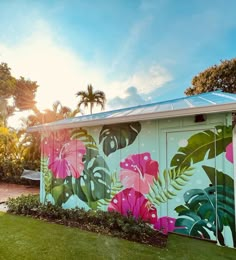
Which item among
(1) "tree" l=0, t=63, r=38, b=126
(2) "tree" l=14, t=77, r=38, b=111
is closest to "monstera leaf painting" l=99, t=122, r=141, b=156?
(1) "tree" l=0, t=63, r=38, b=126

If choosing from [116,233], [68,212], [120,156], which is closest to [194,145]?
[120,156]

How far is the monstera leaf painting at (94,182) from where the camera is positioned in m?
5.37

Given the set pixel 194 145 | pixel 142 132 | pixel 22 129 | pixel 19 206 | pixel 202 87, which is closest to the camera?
pixel 194 145

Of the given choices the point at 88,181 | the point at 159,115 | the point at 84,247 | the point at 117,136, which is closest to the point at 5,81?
the point at 88,181

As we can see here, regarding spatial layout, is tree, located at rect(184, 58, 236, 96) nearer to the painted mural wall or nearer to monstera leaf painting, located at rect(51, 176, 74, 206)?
the painted mural wall

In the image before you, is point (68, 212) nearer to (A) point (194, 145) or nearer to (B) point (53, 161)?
(B) point (53, 161)

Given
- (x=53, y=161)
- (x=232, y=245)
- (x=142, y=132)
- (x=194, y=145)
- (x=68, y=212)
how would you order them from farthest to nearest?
(x=53, y=161) < (x=68, y=212) < (x=142, y=132) < (x=194, y=145) < (x=232, y=245)

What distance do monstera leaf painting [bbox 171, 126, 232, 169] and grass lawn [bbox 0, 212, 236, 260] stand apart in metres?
1.50

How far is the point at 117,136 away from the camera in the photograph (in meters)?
5.23

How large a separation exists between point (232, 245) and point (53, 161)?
493 centimetres

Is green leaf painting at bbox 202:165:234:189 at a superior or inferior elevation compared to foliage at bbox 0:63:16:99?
inferior

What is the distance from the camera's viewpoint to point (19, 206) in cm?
589

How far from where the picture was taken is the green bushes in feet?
13.7

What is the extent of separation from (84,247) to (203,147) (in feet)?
9.49
